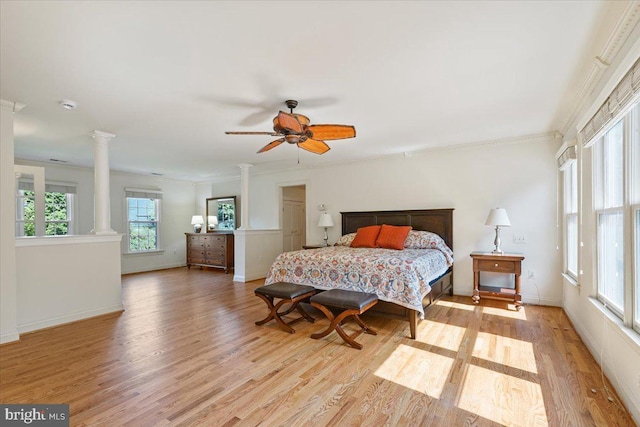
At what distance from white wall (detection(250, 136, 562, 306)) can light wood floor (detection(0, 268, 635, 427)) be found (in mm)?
1039

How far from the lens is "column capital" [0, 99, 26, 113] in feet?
9.51

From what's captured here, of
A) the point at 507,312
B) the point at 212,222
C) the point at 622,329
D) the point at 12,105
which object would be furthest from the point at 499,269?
the point at 212,222

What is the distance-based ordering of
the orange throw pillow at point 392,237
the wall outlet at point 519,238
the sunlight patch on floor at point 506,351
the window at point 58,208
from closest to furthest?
the sunlight patch on floor at point 506,351 → the wall outlet at point 519,238 → the orange throw pillow at point 392,237 → the window at point 58,208

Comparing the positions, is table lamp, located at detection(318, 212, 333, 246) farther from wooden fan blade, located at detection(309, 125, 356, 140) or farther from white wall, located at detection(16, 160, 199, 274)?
white wall, located at detection(16, 160, 199, 274)

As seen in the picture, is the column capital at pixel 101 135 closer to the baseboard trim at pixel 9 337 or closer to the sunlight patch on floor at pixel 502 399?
the baseboard trim at pixel 9 337

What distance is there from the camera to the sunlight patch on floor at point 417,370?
7.00 ft

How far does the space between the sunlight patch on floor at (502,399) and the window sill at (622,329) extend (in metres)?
0.63

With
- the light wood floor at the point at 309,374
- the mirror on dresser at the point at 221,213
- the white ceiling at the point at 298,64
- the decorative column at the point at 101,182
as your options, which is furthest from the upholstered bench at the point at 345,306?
the mirror on dresser at the point at 221,213

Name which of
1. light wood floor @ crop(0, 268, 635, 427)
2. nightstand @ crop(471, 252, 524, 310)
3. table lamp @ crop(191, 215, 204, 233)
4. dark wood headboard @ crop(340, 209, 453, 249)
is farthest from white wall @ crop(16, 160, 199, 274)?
nightstand @ crop(471, 252, 524, 310)

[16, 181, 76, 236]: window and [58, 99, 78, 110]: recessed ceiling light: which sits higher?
[58, 99, 78, 110]: recessed ceiling light

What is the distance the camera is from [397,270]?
314 centimetres

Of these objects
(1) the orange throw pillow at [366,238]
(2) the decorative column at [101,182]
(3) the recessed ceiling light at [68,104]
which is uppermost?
(3) the recessed ceiling light at [68,104]

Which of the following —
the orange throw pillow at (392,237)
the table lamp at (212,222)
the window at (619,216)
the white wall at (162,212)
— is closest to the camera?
the window at (619,216)

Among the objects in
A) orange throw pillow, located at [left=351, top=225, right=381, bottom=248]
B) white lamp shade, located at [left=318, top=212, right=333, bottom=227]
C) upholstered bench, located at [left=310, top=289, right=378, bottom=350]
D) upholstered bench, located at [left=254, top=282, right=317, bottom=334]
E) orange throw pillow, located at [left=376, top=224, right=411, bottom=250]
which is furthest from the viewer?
white lamp shade, located at [left=318, top=212, right=333, bottom=227]
